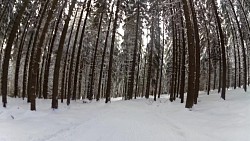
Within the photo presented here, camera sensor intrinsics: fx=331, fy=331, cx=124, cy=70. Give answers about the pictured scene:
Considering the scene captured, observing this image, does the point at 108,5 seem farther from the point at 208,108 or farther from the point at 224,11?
the point at 208,108

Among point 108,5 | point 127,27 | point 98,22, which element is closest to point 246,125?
point 108,5

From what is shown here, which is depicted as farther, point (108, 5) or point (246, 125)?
point (108, 5)

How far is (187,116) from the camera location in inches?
584

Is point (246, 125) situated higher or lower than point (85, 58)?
lower

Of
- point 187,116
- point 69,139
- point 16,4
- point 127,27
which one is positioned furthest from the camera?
point 127,27

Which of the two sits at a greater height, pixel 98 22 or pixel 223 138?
pixel 98 22

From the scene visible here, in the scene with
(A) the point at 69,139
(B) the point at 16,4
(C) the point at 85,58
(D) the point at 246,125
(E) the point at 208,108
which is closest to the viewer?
(A) the point at 69,139

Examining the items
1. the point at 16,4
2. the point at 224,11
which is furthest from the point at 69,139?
the point at 224,11

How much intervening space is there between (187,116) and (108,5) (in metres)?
13.4

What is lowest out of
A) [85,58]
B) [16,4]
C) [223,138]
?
[223,138]

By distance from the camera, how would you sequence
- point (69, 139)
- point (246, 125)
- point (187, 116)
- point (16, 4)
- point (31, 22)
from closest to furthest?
point (69, 139), point (246, 125), point (187, 116), point (16, 4), point (31, 22)

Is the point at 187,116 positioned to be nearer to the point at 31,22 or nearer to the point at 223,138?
the point at 223,138

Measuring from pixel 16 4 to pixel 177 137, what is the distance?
16.6 metres

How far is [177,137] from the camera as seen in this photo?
9758mm
